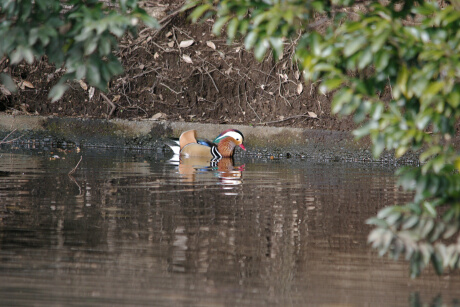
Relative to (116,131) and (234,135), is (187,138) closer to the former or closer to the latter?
(234,135)

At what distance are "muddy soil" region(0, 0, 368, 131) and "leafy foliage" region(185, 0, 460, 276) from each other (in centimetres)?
868

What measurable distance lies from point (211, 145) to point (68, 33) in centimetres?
775

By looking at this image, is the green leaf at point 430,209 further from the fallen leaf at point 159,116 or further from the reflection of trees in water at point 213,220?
the fallen leaf at point 159,116

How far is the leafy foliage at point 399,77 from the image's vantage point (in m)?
3.16

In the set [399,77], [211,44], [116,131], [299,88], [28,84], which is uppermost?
[211,44]

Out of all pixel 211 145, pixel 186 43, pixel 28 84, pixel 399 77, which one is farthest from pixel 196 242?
pixel 28 84

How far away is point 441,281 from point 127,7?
231 cm

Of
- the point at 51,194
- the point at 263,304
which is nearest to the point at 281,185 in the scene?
the point at 51,194

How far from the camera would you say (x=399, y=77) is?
3291 millimetres

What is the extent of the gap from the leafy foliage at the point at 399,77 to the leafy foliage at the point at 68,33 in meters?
0.47

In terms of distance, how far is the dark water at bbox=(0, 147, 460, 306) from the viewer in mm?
3672

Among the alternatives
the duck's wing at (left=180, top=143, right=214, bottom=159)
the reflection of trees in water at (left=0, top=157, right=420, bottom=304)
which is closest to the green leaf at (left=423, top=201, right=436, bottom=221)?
the reflection of trees in water at (left=0, top=157, right=420, bottom=304)

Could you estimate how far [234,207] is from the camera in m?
6.35

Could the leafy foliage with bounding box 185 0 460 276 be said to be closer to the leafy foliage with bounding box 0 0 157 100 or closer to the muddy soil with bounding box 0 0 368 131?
the leafy foliage with bounding box 0 0 157 100
